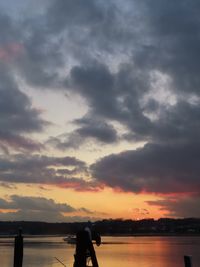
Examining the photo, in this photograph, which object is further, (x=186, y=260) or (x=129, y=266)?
(x=129, y=266)

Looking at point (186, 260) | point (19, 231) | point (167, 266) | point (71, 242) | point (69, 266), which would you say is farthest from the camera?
point (71, 242)

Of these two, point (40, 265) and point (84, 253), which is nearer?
point (84, 253)

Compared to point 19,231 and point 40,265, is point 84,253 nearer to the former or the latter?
point 19,231

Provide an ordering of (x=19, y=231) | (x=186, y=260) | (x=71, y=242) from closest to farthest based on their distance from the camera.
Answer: (x=186, y=260) → (x=19, y=231) → (x=71, y=242)

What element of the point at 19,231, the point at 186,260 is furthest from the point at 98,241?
the point at 19,231

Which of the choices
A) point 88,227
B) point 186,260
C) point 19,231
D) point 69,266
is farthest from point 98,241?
point 69,266

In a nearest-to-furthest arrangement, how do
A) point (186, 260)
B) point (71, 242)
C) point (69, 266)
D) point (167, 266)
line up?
1. point (186, 260)
2. point (69, 266)
3. point (167, 266)
4. point (71, 242)

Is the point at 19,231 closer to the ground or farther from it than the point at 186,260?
farther from it

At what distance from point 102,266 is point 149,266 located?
690cm

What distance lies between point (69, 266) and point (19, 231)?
42.4 meters

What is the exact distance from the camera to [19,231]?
27094 millimetres

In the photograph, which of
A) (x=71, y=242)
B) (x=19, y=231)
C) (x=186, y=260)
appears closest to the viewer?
(x=186, y=260)

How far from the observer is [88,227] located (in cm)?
1850

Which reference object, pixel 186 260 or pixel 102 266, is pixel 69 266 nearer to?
pixel 102 266
